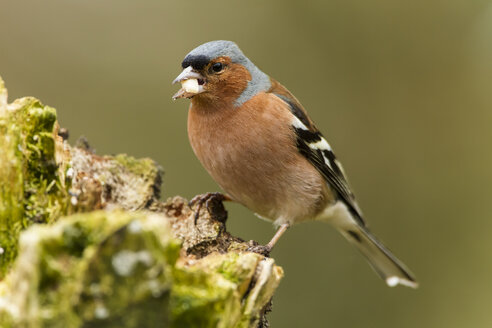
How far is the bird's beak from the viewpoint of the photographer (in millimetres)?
3699

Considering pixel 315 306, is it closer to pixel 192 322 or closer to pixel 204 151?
pixel 204 151

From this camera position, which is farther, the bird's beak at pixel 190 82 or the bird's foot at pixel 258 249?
the bird's beak at pixel 190 82

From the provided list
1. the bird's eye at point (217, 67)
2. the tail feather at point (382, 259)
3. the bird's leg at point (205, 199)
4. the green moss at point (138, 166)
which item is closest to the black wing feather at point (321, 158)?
the tail feather at point (382, 259)

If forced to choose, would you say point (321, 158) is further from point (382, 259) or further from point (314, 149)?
point (382, 259)

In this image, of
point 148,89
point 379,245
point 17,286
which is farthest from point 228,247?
point 148,89

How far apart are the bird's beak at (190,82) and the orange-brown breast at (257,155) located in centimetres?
14

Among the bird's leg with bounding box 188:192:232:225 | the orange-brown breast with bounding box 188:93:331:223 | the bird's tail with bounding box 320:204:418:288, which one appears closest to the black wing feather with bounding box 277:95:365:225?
the orange-brown breast with bounding box 188:93:331:223

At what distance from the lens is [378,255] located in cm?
490

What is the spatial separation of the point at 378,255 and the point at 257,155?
1881mm

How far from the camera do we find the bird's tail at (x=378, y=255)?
4785 millimetres

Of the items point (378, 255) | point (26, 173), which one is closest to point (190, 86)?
point (26, 173)

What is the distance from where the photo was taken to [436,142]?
7.53 m

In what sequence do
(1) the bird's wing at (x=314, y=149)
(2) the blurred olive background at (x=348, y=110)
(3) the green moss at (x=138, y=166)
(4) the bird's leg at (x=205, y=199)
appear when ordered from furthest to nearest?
1. (2) the blurred olive background at (x=348, y=110)
2. (1) the bird's wing at (x=314, y=149)
3. (3) the green moss at (x=138, y=166)
4. (4) the bird's leg at (x=205, y=199)

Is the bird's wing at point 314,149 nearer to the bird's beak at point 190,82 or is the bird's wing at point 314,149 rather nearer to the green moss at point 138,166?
the bird's beak at point 190,82
